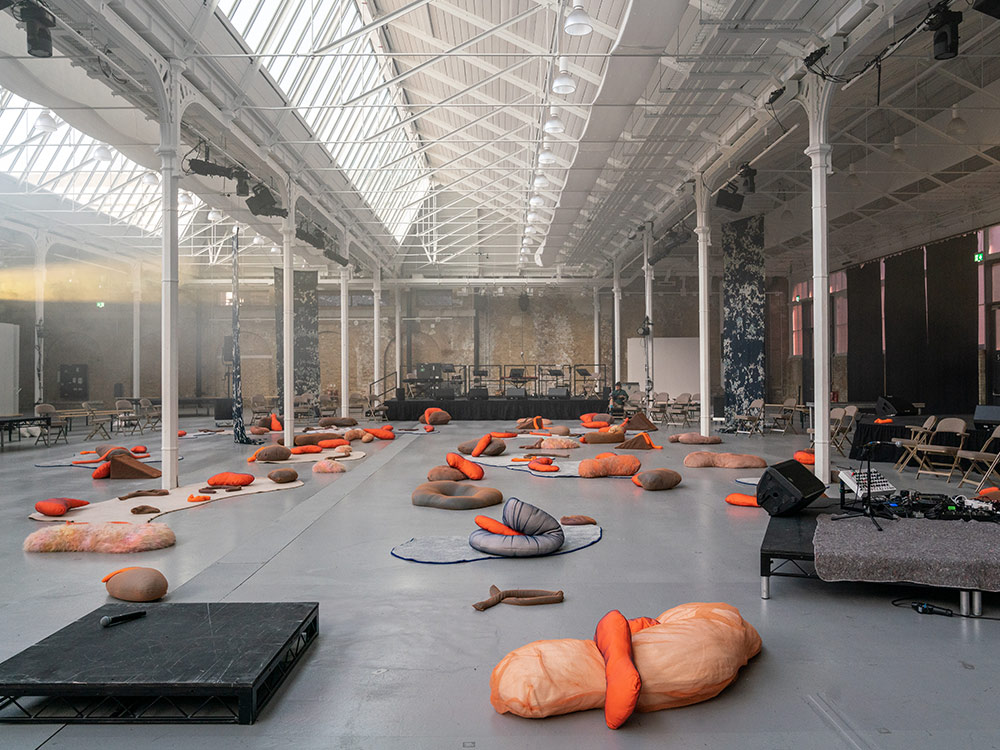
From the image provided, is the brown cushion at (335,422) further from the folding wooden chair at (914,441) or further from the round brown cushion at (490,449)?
the folding wooden chair at (914,441)

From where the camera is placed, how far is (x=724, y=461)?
10914mm

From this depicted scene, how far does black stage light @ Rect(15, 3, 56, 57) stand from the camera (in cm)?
672

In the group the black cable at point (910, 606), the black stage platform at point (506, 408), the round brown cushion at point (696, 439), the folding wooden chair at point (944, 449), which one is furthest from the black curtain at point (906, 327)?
the black cable at point (910, 606)

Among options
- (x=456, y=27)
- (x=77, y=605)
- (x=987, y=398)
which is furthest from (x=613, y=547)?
(x=987, y=398)

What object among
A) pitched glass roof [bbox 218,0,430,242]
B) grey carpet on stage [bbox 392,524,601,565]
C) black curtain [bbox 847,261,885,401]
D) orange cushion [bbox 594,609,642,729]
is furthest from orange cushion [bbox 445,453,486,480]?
black curtain [bbox 847,261,885,401]

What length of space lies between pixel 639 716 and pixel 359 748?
121 centimetres

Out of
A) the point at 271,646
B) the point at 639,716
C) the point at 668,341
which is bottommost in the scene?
the point at 639,716

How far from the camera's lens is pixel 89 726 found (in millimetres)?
3049

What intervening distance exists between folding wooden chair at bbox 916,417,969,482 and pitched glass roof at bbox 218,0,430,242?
30.5 feet

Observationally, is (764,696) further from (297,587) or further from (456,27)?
(456,27)

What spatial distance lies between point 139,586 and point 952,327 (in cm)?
1804

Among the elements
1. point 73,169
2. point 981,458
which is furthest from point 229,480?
point 73,169

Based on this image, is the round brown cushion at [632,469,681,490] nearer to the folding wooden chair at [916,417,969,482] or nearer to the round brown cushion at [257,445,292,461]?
the folding wooden chair at [916,417,969,482]

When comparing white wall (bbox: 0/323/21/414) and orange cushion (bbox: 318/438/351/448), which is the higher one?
white wall (bbox: 0/323/21/414)
